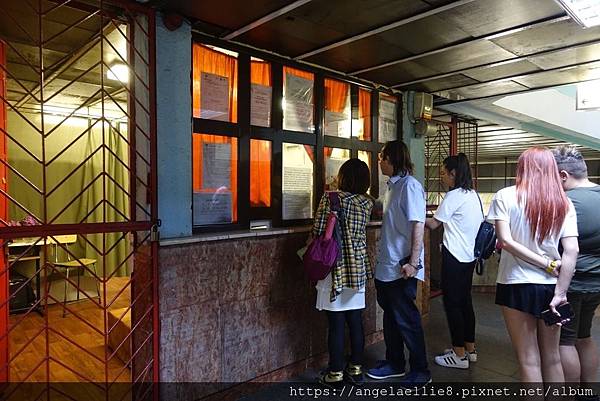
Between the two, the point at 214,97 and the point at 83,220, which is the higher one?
the point at 214,97

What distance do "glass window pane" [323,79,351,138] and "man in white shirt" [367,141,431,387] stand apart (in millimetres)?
698

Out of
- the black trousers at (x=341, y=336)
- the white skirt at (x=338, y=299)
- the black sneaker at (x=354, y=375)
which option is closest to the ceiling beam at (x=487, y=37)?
the white skirt at (x=338, y=299)

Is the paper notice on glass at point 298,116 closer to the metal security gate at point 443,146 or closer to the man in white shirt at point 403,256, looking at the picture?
the man in white shirt at point 403,256

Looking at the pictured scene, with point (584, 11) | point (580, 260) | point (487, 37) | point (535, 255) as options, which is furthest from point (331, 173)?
point (584, 11)

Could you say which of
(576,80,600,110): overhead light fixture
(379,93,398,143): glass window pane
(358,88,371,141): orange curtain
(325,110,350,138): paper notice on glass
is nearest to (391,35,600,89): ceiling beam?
(379,93,398,143): glass window pane

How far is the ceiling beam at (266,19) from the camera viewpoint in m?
2.17

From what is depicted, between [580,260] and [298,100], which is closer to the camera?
[580,260]

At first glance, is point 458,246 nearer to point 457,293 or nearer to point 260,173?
point 457,293

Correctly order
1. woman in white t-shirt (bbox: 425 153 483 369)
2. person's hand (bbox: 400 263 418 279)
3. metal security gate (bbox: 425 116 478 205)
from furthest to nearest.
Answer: metal security gate (bbox: 425 116 478 205), woman in white t-shirt (bbox: 425 153 483 369), person's hand (bbox: 400 263 418 279)

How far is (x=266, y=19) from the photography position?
2348 mm

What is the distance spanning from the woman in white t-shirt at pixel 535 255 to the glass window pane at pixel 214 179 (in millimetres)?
1614

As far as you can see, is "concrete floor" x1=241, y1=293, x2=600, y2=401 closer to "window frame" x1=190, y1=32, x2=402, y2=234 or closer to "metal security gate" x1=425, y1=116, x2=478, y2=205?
"window frame" x1=190, y1=32, x2=402, y2=234

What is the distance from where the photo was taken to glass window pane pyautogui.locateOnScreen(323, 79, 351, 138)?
3.39 m

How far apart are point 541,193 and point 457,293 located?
1199 millimetres
